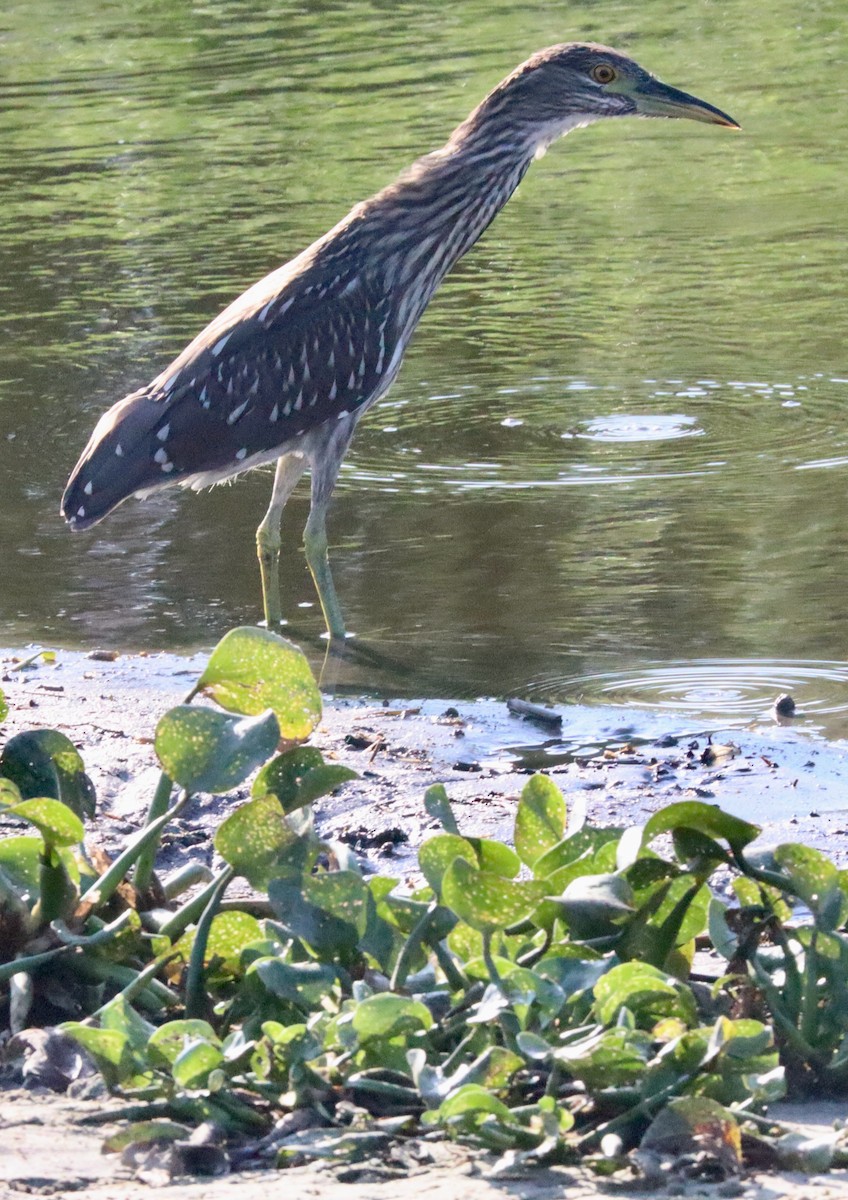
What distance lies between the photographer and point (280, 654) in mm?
3484

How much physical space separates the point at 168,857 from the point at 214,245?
996cm

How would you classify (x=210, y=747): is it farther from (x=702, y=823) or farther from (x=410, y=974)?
(x=702, y=823)

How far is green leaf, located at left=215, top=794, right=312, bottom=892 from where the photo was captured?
10.7 ft

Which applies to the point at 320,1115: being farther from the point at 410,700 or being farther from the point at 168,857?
the point at 410,700

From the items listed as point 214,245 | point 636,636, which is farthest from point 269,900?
point 214,245

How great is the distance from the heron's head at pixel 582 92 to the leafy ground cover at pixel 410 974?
4704mm

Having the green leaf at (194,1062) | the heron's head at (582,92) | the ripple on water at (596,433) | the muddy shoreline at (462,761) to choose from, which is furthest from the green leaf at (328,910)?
the ripple on water at (596,433)

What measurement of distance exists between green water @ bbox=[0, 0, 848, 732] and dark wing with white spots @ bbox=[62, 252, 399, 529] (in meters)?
0.59

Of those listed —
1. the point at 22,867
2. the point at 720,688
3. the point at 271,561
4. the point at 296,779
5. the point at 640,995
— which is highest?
the point at 296,779

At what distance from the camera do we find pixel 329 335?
7.39 meters

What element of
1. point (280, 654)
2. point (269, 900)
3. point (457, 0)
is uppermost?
point (457, 0)

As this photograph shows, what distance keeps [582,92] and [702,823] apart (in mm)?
5180

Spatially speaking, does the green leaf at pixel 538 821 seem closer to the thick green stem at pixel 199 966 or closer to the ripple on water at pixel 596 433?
the thick green stem at pixel 199 966

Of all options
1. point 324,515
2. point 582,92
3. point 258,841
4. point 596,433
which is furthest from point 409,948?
point 596,433
